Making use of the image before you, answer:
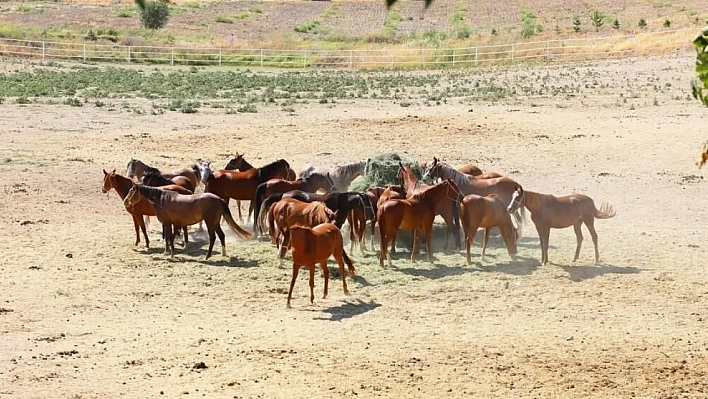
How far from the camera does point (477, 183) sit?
46.4 ft

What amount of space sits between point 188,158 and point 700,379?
13.3 metres

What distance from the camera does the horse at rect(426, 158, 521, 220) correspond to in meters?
13.9

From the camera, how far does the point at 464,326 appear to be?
33.2 ft

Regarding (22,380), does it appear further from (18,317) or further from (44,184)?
(44,184)

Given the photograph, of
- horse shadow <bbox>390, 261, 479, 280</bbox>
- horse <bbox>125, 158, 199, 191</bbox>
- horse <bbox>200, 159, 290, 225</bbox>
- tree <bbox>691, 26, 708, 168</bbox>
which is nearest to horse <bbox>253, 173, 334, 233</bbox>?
horse <bbox>200, 159, 290, 225</bbox>

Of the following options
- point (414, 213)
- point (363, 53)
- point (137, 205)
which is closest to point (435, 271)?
point (414, 213)

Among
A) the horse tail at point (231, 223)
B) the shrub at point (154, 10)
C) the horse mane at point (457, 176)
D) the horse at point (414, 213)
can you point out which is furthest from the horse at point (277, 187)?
the shrub at point (154, 10)

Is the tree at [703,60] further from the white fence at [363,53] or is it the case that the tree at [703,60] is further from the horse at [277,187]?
the white fence at [363,53]

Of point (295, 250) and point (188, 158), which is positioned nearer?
point (295, 250)

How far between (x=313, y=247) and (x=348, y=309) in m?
0.72

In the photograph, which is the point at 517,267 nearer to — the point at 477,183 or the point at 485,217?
the point at 485,217

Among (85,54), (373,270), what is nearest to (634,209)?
(373,270)

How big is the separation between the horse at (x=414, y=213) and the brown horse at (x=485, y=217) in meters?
0.37

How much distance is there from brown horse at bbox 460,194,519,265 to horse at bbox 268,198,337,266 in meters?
1.56
